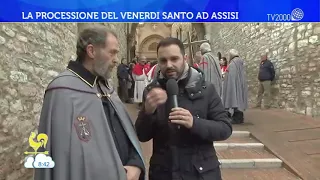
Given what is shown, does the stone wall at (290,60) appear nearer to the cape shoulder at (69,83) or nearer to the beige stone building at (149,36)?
the cape shoulder at (69,83)

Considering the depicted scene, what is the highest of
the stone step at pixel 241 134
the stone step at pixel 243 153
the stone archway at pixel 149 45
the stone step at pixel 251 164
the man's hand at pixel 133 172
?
the stone archway at pixel 149 45

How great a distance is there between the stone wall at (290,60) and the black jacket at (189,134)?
6221 millimetres

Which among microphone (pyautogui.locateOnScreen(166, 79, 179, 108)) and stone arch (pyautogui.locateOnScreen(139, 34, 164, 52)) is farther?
stone arch (pyautogui.locateOnScreen(139, 34, 164, 52))

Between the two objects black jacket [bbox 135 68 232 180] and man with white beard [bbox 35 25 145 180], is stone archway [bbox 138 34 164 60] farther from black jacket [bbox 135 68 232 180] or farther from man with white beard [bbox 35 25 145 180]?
man with white beard [bbox 35 25 145 180]

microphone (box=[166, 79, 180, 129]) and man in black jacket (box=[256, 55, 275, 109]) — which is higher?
man in black jacket (box=[256, 55, 275, 109])

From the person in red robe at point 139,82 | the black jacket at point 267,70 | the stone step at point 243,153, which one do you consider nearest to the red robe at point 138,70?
the person in red robe at point 139,82

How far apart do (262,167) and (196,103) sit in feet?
10.8

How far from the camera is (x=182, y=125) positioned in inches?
68.2

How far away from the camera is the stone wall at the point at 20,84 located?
118 inches

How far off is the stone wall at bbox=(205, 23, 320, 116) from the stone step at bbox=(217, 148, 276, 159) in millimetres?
2719

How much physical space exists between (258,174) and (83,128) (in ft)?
11.5

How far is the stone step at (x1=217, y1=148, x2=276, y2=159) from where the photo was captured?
5059mm

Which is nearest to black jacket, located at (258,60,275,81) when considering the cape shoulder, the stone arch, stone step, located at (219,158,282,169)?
stone step, located at (219,158,282,169)

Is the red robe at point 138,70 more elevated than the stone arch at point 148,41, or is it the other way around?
the stone arch at point 148,41
